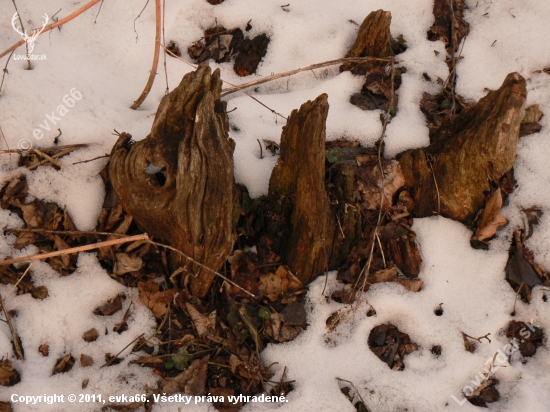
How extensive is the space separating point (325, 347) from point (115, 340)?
138 centimetres

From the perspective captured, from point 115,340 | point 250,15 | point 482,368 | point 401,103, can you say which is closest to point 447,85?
point 401,103

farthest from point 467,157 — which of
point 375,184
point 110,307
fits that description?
point 110,307

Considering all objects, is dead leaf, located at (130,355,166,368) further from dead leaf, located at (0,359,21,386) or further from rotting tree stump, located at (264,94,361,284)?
rotting tree stump, located at (264,94,361,284)

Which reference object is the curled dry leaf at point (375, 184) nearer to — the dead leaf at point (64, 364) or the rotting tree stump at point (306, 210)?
the rotting tree stump at point (306, 210)

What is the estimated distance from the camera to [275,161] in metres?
3.17

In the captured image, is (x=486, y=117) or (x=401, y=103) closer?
(x=486, y=117)

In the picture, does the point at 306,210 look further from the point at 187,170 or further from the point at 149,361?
the point at 149,361

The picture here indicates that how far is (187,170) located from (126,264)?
877 mm

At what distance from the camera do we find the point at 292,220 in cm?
288

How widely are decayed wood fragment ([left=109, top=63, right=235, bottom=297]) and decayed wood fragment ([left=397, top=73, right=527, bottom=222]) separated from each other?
1.39 m

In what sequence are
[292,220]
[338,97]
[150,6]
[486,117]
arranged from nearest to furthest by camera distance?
[486,117] → [292,220] → [338,97] → [150,6]

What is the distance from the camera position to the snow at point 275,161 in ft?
8.73

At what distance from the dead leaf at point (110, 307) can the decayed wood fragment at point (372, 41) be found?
254 cm

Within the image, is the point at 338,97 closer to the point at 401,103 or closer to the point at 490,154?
the point at 401,103
